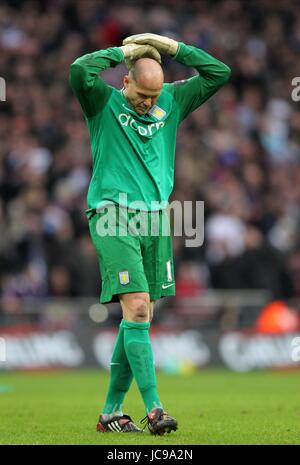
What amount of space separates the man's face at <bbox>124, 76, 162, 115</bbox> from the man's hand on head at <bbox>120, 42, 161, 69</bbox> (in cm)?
15

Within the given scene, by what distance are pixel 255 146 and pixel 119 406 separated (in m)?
14.0

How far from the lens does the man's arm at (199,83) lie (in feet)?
27.7

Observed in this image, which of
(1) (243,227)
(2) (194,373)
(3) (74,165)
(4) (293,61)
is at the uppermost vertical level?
(4) (293,61)

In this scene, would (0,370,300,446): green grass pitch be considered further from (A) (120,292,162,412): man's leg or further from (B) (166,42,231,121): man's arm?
(B) (166,42,231,121): man's arm

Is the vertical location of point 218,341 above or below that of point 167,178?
below

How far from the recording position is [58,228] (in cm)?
1794

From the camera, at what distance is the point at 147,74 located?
7.85 meters

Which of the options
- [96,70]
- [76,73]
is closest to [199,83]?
[96,70]

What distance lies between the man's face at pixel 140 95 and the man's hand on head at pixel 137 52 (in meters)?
0.15

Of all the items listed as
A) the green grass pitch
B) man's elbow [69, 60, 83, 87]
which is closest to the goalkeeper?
man's elbow [69, 60, 83, 87]

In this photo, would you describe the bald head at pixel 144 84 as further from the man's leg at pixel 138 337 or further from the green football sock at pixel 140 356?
the green football sock at pixel 140 356
